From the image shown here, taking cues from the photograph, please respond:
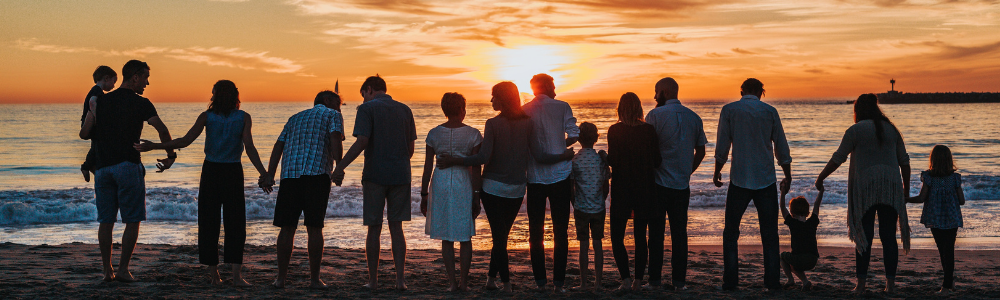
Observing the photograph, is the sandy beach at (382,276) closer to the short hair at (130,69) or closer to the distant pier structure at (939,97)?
the short hair at (130,69)

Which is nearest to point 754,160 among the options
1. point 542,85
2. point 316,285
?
point 542,85

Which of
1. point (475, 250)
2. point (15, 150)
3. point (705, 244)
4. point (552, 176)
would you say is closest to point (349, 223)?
point (475, 250)

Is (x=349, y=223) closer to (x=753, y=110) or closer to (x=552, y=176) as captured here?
(x=552, y=176)

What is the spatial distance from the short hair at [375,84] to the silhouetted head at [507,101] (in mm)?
876

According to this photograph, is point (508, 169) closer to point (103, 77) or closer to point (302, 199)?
point (302, 199)

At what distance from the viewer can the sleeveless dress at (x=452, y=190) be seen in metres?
4.43

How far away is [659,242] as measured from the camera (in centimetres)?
478

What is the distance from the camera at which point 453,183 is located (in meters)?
4.49

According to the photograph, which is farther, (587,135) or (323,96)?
(323,96)

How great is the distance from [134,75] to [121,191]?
2.74ft

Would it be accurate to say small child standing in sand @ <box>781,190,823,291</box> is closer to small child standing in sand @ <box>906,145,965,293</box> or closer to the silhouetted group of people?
the silhouetted group of people

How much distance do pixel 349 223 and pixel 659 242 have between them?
676 centimetres

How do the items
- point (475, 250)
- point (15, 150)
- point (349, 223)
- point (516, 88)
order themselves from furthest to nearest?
point (15, 150)
point (349, 223)
point (475, 250)
point (516, 88)

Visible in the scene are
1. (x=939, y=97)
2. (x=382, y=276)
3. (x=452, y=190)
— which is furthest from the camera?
(x=939, y=97)
